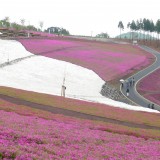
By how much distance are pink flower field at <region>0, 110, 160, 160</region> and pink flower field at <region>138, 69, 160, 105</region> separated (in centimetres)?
4542

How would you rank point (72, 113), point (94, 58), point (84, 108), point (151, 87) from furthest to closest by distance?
point (94, 58) → point (151, 87) → point (84, 108) → point (72, 113)

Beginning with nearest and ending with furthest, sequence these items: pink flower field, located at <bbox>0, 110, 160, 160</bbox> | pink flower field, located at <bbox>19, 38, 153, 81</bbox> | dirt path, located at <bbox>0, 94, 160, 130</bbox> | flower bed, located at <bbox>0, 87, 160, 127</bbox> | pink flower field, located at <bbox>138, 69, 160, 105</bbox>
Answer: pink flower field, located at <bbox>0, 110, 160, 160</bbox> → dirt path, located at <bbox>0, 94, 160, 130</bbox> → flower bed, located at <bbox>0, 87, 160, 127</bbox> → pink flower field, located at <bbox>138, 69, 160, 105</bbox> → pink flower field, located at <bbox>19, 38, 153, 81</bbox>

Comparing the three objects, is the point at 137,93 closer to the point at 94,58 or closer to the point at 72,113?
the point at 94,58

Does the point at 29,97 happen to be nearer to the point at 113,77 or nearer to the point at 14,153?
the point at 14,153

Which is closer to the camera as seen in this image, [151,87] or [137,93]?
[137,93]

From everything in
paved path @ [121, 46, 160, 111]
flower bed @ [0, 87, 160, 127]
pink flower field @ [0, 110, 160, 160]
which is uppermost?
pink flower field @ [0, 110, 160, 160]

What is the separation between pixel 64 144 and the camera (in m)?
20.9

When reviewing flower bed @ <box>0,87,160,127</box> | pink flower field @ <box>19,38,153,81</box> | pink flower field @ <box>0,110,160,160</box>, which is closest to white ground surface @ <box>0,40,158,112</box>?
pink flower field @ <box>19,38,153,81</box>

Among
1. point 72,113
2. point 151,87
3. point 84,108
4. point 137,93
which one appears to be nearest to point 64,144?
point 72,113

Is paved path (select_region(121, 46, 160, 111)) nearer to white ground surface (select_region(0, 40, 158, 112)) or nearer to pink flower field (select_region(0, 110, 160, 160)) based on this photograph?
white ground surface (select_region(0, 40, 158, 112))

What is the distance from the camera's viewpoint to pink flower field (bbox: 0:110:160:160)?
17.5 meters

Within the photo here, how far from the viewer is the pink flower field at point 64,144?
17.5m

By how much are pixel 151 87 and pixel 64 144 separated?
62998 millimetres

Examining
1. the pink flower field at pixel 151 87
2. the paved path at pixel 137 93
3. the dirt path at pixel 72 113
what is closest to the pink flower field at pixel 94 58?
the paved path at pixel 137 93
